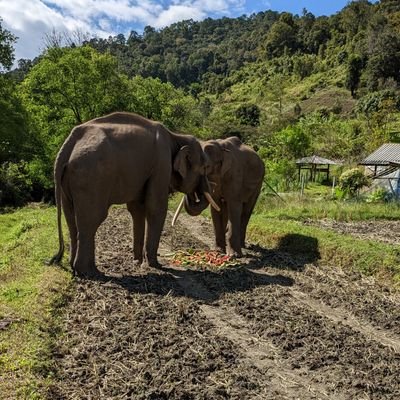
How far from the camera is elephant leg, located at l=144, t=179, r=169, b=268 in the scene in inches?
383

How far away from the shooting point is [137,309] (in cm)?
714

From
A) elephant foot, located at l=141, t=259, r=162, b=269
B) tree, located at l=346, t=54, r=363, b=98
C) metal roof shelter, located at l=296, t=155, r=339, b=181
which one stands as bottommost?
metal roof shelter, located at l=296, t=155, r=339, b=181

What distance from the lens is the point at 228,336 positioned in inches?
258

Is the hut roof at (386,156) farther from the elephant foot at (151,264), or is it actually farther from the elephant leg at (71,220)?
the elephant leg at (71,220)

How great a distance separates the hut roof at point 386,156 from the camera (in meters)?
32.0

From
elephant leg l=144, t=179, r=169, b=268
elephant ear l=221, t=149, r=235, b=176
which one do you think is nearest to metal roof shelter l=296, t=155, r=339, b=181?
elephant ear l=221, t=149, r=235, b=176

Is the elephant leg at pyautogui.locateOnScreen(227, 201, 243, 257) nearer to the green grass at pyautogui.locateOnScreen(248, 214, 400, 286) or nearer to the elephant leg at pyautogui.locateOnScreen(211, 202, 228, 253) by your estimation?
the elephant leg at pyautogui.locateOnScreen(211, 202, 228, 253)

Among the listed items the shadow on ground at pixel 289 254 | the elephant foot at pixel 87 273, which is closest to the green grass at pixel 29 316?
the elephant foot at pixel 87 273

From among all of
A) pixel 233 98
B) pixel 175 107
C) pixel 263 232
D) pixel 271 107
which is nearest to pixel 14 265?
pixel 263 232

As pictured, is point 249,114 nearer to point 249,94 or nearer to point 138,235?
point 249,94

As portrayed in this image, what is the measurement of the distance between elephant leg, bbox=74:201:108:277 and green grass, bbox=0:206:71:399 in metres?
0.29

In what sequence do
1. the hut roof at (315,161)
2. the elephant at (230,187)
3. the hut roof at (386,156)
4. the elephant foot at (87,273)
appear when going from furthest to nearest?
the hut roof at (315,161) < the hut roof at (386,156) < the elephant at (230,187) < the elephant foot at (87,273)

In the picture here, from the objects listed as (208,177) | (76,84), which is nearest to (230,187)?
(208,177)

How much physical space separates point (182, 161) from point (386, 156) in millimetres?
25681
